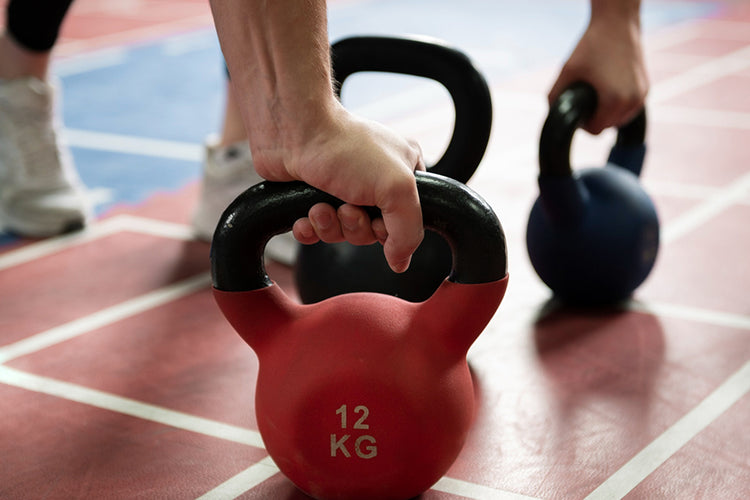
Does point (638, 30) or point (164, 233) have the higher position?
point (638, 30)

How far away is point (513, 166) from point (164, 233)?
5.23ft

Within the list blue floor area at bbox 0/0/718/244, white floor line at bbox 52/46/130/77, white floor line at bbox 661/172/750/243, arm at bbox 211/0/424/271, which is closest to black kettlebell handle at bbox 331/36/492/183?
arm at bbox 211/0/424/271

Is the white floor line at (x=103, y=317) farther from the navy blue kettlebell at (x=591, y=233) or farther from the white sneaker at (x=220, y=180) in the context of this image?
the navy blue kettlebell at (x=591, y=233)

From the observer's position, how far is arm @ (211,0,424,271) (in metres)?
1.36

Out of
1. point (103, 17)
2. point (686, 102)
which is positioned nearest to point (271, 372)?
point (686, 102)

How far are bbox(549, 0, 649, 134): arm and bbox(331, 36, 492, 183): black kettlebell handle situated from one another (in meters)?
0.31

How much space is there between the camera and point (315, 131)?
1393 mm

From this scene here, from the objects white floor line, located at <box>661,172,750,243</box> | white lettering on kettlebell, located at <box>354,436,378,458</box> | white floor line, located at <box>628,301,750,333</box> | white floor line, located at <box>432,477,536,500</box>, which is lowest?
white floor line, located at <box>661,172,750,243</box>

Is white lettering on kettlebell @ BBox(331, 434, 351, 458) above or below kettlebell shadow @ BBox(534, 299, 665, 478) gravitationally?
above

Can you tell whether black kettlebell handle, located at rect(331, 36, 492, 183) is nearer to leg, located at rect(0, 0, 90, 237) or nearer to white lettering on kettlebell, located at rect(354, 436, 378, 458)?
white lettering on kettlebell, located at rect(354, 436, 378, 458)

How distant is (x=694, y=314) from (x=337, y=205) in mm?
1425

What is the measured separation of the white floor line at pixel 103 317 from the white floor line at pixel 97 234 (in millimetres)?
477

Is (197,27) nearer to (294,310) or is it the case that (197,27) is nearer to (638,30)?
(638,30)

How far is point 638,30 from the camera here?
2.32 meters
